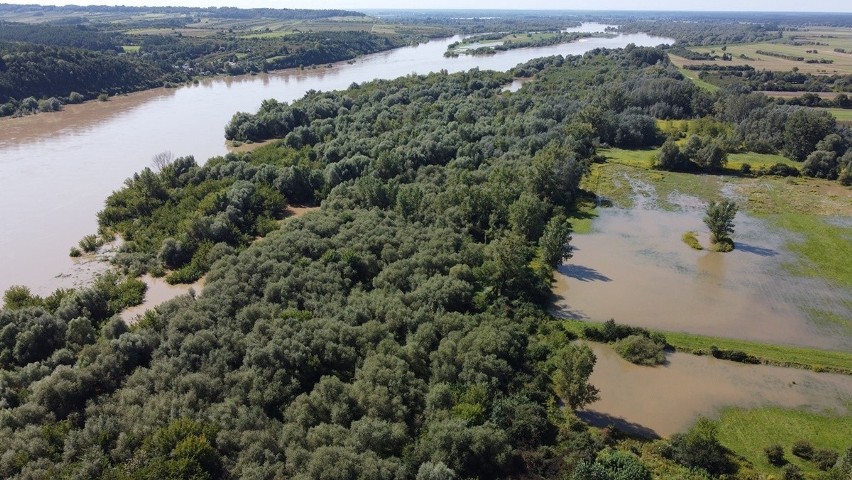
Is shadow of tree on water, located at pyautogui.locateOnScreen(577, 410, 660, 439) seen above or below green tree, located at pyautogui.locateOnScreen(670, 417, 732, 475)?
below

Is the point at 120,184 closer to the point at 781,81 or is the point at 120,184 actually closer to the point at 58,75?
the point at 58,75

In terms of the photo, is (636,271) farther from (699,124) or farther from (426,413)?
(699,124)

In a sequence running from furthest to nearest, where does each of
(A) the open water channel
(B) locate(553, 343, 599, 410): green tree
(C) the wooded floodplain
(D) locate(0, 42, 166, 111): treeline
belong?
(D) locate(0, 42, 166, 111): treeline
(A) the open water channel
(B) locate(553, 343, 599, 410): green tree
(C) the wooded floodplain

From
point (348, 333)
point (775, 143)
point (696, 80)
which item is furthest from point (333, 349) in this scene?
point (696, 80)

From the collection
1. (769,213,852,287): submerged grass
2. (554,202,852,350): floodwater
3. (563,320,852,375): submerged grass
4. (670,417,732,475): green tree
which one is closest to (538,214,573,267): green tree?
(554,202,852,350): floodwater

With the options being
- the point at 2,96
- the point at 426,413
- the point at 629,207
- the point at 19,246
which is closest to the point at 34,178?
the point at 19,246

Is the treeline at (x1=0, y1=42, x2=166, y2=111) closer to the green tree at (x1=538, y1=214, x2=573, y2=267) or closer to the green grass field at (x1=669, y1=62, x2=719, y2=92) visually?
the green tree at (x1=538, y1=214, x2=573, y2=267)
